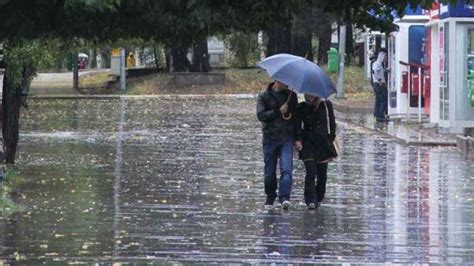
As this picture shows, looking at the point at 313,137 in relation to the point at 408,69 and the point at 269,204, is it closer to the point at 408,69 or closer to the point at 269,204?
the point at 269,204

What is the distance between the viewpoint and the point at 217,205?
13.6 metres

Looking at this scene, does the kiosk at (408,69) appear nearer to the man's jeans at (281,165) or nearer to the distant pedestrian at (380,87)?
the distant pedestrian at (380,87)

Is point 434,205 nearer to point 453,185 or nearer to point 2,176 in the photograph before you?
point 453,185

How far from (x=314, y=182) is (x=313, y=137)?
1.70 feet

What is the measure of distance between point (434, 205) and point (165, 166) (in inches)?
219

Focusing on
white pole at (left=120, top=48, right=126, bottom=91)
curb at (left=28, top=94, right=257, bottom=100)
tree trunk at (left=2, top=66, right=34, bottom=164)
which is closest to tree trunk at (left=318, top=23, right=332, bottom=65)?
curb at (left=28, top=94, right=257, bottom=100)

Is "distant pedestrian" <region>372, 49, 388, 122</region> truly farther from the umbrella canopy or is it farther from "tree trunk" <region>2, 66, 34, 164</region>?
the umbrella canopy

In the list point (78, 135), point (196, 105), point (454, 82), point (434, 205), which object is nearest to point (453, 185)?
point (434, 205)

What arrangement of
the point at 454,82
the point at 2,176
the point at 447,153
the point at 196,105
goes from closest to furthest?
the point at 2,176, the point at 447,153, the point at 454,82, the point at 196,105

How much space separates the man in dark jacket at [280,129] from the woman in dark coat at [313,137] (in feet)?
0.39

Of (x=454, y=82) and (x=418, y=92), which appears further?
(x=418, y=92)

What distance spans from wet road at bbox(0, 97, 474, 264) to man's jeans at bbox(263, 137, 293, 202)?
0.93 feet

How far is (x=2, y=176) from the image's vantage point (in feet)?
48.9

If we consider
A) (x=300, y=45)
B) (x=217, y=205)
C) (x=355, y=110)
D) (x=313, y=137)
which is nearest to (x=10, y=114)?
(x=217, y=205)
